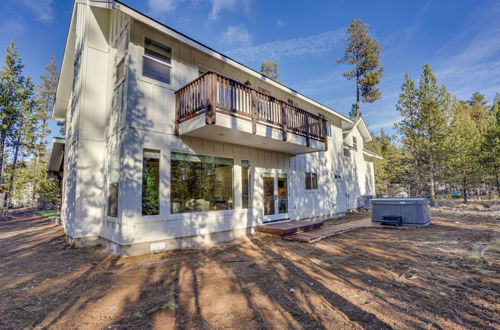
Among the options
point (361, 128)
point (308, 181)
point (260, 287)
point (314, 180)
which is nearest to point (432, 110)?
point (361, 128)

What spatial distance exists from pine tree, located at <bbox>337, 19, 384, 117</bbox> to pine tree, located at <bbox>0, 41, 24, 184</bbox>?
29368 mm

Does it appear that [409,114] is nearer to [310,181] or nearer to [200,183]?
[310,181]

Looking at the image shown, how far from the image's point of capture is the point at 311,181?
461 inches

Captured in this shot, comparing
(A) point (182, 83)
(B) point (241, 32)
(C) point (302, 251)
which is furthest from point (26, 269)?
(B) point (241, 32)

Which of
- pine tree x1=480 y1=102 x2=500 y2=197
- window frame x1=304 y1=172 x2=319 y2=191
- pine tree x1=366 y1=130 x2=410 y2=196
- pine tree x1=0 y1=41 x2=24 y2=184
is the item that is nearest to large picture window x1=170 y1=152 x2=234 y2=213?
window frame x1=304 y1=172 x2=319 y2=191

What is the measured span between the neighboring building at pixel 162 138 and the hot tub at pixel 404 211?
4842 mm

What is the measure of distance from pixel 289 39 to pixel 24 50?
22863mm

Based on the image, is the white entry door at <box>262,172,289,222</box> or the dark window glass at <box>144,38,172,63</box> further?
the white entry door at <box>262,172,289,222</box>

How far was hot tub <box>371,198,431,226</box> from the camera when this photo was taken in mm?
9797

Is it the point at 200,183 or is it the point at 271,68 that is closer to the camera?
the point at 200,183

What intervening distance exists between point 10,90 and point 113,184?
21.1m

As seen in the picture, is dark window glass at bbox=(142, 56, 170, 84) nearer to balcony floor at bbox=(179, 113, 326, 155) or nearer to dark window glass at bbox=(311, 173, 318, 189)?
balcony floor at bbox=(179, 113, 326, 155)

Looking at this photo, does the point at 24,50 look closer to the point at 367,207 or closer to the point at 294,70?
the point at 294,70

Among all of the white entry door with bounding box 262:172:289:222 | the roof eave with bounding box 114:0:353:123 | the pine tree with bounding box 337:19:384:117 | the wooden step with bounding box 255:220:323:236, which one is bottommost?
the wooden step with bounding box 255:220:323:236
